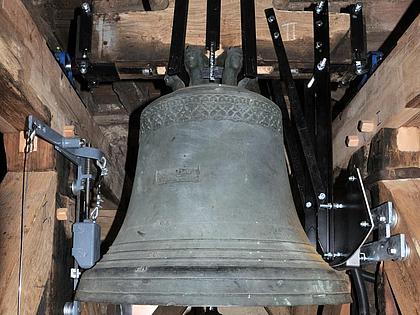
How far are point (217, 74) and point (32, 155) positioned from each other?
49 cm

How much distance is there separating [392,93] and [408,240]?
1.15ft

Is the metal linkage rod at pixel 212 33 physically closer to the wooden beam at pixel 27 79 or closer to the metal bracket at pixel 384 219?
the wooden beam at pixel 27 79

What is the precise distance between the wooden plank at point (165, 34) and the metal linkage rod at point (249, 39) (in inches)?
2.1

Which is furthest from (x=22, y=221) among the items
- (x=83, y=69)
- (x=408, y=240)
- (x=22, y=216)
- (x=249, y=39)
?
(x=408, y=240)

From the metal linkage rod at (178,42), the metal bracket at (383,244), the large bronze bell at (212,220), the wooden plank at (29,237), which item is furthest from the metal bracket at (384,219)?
the wooden plank at (29,237)

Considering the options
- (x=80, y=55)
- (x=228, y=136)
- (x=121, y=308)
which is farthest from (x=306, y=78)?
(x=121, y=308)

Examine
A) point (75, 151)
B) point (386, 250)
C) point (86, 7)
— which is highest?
point (86, 7)

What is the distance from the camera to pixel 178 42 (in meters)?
1.39

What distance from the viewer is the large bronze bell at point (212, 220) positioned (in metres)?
1.12

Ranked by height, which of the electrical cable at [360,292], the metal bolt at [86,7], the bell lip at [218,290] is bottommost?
the electrical cable at [360,292]

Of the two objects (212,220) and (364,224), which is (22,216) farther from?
(364,224)

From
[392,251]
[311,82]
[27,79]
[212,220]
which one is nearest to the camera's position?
[212,220]

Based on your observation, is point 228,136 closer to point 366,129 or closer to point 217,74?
point 217,74

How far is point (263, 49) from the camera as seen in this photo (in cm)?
156
